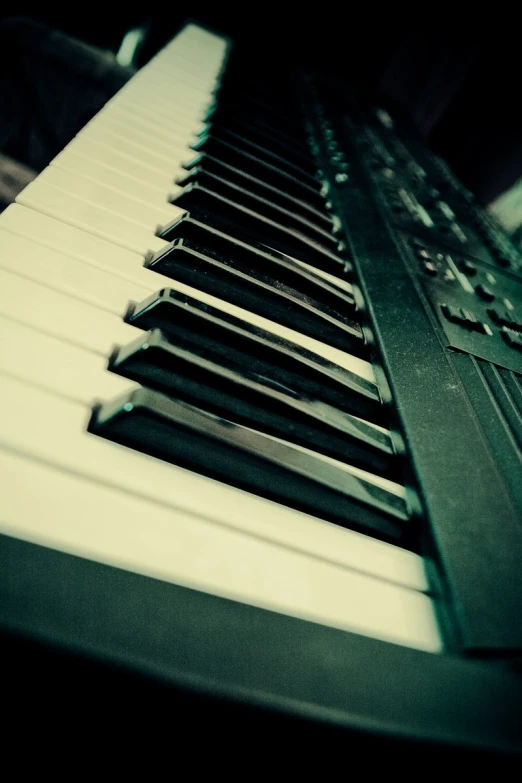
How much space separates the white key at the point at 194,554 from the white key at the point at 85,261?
0.31m

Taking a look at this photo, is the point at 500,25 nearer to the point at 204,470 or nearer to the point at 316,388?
the point at 316,388

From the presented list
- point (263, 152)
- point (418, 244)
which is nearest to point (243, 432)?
point (418, 244)

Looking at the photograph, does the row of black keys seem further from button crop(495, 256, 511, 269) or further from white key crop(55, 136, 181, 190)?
button crop(495, 256, 511, 269)

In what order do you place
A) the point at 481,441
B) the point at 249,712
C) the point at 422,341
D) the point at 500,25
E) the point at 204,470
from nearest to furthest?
the point at 249,712
the point at 204,470
the point at 481,441
the point at 422,341
the point at 500,25

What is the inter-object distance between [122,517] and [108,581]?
0.23 feet

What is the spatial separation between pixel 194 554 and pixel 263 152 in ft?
3.82

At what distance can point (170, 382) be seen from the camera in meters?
0.58

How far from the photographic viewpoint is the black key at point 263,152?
3.94 ft

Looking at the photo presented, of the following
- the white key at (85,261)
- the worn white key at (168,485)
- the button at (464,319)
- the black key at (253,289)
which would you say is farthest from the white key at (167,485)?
the button at (464,319)

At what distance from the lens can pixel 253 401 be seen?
622 mm

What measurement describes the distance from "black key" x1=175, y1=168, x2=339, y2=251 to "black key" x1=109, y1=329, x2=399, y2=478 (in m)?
0.55

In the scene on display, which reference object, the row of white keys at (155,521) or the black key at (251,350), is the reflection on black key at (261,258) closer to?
the black key at (251,350)

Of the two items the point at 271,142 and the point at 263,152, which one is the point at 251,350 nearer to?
the point at 263,152

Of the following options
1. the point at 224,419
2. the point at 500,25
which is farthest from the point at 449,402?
the point at 500,25
